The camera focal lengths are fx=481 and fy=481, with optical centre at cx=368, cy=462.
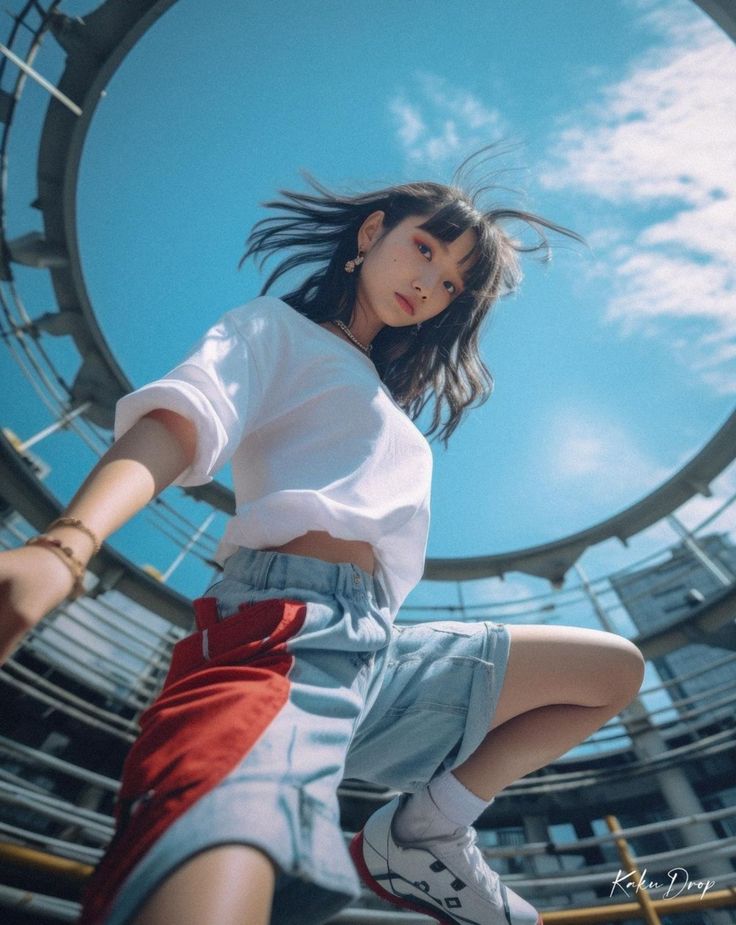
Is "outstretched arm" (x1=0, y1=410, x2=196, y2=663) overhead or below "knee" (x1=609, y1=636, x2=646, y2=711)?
overhead

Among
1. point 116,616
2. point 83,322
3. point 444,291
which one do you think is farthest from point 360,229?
point 116,616

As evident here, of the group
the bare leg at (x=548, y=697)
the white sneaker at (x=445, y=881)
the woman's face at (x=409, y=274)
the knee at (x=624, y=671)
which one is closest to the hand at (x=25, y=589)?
the bare leg at (x=548, y=697)

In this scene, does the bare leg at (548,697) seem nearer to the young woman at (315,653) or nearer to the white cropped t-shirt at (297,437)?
the young woman at (315,653)

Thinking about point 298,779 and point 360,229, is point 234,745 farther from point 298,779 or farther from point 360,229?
point 360,229

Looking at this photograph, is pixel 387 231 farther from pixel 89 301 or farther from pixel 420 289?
pixel 89 301

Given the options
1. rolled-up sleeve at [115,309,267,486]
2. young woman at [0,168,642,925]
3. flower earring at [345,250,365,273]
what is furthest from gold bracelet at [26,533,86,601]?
flower earring at [345,250,365,273]

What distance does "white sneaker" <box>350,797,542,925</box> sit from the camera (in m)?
1.30

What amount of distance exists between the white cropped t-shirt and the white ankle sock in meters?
0.52

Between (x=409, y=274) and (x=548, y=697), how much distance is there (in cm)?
156

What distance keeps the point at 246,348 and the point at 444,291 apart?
3.65 feet

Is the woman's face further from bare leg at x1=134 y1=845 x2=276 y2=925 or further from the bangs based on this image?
bare leg at x1=134 y1=845 x2=276 y2=925

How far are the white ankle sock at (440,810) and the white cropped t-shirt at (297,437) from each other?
0.52 m

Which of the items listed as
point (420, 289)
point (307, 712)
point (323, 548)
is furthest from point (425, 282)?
point (307, 712)

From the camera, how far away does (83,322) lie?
6.74 meters
